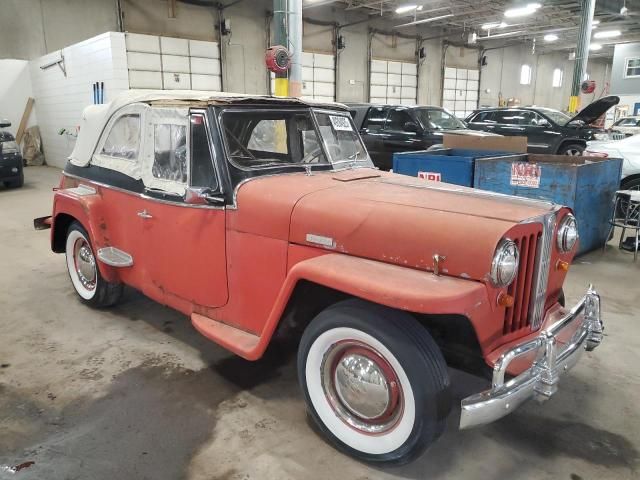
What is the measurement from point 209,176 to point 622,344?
10.4 ft

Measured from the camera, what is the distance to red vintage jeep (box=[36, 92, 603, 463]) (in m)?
2.06

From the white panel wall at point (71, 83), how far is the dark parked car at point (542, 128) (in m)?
8.91

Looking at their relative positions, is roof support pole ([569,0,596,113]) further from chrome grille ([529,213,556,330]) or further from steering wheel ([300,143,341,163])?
chrome grille ([529,213,556,330])

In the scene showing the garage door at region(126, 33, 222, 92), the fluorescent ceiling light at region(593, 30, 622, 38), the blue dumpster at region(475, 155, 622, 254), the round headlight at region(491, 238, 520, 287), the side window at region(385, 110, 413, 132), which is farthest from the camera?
the fluorescent ceiling light at region(593, 30, 622, 38)

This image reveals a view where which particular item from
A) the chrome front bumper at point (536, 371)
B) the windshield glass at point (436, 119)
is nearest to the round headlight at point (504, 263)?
the chrome front bumper at point (536, 371)

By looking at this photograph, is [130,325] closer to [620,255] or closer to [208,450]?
[208,450]

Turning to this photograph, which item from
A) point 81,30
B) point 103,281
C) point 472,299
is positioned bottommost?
point 103,281

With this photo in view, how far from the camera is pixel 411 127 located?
1056 cm

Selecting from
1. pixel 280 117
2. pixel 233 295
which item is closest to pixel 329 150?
pixel 280 117

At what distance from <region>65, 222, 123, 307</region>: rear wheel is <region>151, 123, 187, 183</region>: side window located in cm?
119

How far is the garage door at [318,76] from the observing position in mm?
17547

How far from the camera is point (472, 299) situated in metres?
1.98


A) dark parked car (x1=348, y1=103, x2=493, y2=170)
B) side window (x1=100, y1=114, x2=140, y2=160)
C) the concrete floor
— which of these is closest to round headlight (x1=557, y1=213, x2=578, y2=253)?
the concrete floor

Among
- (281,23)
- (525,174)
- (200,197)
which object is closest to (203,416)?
(200,197)
